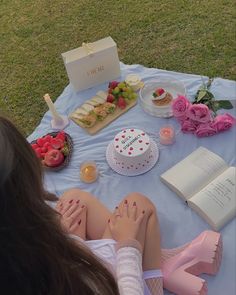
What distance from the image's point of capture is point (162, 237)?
4.86 feet

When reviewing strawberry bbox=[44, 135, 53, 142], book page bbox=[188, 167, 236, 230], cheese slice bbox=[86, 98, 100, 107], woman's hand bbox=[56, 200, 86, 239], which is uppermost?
cheese slice bbox=[86, 98, 100, 107]

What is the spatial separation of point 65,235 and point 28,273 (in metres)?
0.12

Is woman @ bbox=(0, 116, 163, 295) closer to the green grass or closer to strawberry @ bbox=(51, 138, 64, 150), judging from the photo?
strawberry @ bbox=(51, 138, 64, 150)

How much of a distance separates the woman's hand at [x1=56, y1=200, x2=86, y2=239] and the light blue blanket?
17cm

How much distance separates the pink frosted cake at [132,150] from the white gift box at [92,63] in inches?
15.2

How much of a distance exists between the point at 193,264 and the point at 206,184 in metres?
0.31

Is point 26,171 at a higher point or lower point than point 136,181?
higher

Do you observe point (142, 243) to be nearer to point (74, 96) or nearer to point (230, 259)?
point (230, 259)

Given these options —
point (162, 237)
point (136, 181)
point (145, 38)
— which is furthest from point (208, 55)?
point (162, 237)

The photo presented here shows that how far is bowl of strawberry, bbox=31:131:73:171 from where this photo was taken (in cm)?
169

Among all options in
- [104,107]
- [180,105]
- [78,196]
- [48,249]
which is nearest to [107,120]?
[104,107]

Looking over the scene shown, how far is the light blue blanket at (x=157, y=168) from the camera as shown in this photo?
57.4 inches

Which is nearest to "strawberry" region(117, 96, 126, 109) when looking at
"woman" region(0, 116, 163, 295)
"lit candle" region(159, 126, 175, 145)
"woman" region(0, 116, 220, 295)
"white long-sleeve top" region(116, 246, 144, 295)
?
"lit candle" region(159, 126, 175, 145)

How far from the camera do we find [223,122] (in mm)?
1674
